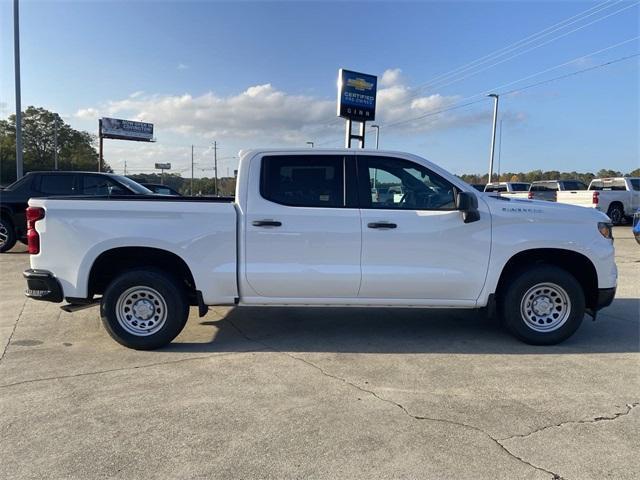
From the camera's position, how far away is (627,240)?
48.6 ft

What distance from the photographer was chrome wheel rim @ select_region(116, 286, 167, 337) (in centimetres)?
489

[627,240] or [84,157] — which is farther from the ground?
[84,157]

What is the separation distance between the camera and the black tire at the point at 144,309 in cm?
482

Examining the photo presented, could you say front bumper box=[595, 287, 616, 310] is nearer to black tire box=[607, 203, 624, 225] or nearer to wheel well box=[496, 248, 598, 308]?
wheel well box=[496, 248, 598, 308]

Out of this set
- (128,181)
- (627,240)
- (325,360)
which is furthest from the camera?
(627,240)

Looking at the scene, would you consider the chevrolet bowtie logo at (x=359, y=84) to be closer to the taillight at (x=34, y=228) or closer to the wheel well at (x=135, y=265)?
the wheel well at (x=135, y=265)

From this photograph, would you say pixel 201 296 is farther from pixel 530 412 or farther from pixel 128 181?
pixel 128 181

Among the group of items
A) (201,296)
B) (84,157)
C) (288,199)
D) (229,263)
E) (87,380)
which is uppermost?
(84,157)

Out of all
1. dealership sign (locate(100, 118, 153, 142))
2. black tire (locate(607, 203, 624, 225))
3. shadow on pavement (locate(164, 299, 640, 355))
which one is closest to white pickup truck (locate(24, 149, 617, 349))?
shadow on pavement (locate(164, 299, 640, 355))

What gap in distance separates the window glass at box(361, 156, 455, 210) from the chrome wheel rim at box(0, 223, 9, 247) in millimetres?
9440

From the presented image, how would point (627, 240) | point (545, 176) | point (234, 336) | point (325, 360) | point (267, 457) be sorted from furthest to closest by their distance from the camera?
point (545, 176), point (627, 240), point (234, 336), point (325, 360), point (267, 457)

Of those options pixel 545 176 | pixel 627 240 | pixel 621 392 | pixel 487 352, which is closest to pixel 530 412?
pixel 621 392

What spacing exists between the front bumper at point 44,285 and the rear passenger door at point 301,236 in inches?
72.0

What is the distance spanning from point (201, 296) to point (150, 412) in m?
1.47
